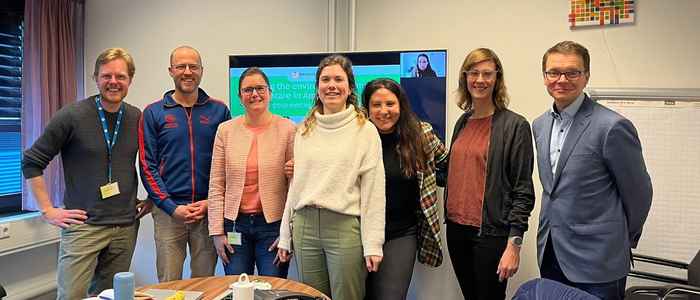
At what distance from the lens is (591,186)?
1815mm

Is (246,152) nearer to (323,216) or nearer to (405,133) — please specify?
(323,216)

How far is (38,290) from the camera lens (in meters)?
3.23

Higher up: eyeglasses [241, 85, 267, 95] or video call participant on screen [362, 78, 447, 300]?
eyeglasses [241, 85, 267, 95]

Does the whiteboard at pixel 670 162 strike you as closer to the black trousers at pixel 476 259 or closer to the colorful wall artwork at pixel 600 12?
the colorful wall artwork at pixel 600 12

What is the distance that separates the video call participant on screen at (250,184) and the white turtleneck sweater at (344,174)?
22 cm

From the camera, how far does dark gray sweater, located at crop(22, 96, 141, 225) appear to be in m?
2.34

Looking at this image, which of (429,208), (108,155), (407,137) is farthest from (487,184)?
(108,155)

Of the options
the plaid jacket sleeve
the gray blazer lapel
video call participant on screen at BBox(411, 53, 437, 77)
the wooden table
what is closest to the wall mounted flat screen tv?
video call participant on screen at BBox(411, 53, 437, 77)

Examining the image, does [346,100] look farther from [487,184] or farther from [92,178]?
[92,178]

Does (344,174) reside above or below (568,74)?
below

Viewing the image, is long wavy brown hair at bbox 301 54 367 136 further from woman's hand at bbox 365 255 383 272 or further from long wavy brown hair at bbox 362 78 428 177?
woman's hand at bbox 365 255 383 272

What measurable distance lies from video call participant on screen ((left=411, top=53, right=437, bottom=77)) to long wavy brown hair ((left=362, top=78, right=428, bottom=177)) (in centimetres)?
51

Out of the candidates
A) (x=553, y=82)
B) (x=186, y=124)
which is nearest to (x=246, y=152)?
(x=186, y=124)

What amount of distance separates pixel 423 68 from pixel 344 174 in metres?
1.00
